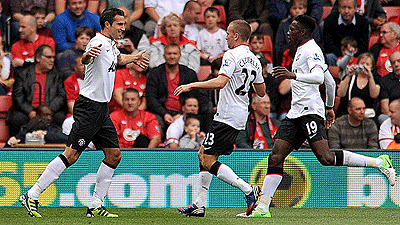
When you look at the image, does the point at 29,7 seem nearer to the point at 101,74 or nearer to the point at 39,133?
the point at 39,133

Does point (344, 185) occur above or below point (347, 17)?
below

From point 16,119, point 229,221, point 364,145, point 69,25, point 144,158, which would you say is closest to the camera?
point 229,221

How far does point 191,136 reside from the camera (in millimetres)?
12180

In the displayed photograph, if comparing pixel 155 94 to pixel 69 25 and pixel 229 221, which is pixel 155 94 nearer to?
pixel 69 25

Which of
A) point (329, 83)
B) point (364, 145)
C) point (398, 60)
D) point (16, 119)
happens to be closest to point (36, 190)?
point (329, 83)

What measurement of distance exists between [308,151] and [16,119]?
489cm

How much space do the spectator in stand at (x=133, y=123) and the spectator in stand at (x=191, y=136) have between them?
0.45 m

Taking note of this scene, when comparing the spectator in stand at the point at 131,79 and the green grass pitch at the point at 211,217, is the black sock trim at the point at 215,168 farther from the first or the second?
the spectator in stand at the point at 131,79

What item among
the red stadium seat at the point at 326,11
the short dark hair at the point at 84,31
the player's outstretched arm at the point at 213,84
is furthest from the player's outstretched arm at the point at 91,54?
the red stadium seat at the point at 326,11

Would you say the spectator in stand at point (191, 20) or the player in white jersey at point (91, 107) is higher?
the spectator in stand at point (191, 20)

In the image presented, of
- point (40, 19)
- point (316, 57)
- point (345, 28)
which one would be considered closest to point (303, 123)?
point (316, 57)

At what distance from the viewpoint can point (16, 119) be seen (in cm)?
1288

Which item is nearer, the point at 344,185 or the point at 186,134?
the point at 344,185

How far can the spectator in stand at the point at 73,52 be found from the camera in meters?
13.4
